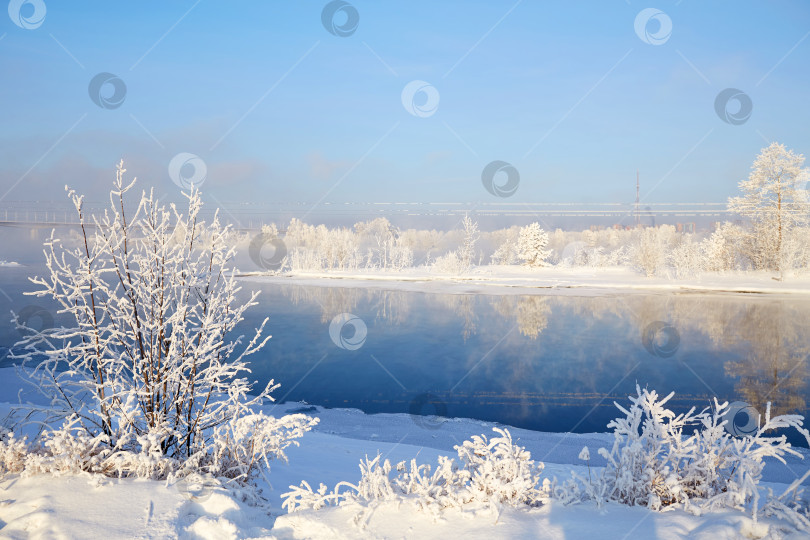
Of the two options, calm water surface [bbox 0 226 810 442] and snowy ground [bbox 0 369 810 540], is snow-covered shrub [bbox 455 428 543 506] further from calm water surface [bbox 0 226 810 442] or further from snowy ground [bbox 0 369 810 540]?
calm water surface [bbox 0 226 810 442]

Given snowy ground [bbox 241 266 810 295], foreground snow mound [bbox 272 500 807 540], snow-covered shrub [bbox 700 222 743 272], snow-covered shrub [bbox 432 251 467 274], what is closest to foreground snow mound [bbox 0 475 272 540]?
foreground snow mound [bbox 272 500 807 540]

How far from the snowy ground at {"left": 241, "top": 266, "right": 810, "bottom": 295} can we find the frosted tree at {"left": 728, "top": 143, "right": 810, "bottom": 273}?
6.13ft

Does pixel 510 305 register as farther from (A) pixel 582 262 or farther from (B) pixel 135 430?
(A) pixel 582 262

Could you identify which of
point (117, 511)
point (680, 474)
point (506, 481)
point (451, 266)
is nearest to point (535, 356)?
point (680, 474)

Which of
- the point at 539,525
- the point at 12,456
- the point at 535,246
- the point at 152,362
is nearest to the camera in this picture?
the point at 539,525

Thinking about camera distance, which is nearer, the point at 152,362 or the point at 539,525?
the point at 539,525

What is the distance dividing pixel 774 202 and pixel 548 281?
15035mm

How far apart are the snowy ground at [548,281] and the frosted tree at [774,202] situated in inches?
73.6

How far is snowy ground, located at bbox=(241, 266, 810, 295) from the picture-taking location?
26.7 meters

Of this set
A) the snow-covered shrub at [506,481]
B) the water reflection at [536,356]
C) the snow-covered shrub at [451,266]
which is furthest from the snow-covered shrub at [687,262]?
the snow-covered shrub at [506,481]

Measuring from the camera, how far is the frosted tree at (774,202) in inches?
1194

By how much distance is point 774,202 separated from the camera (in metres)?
30.8

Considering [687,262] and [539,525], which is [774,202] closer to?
[687,262]

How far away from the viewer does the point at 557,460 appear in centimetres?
575
